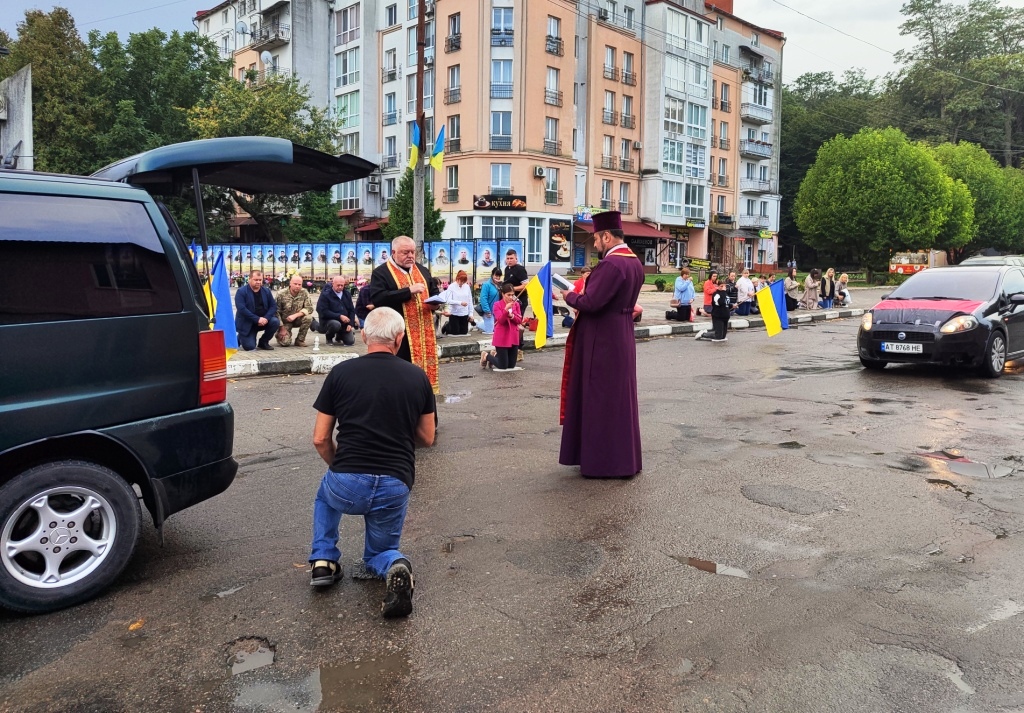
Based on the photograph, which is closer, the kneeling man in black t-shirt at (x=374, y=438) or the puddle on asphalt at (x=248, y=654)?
the puddle on asphalt at (x=248, y=654)

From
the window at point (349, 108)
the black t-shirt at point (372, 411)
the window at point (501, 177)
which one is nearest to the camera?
the black t-shirt at point (372, 411)

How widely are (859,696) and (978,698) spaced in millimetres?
442

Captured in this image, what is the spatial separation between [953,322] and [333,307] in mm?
10840

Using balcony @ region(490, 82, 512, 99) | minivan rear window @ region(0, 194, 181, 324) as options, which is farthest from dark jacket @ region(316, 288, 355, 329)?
balcony @ region(490, 82, 512, 99)

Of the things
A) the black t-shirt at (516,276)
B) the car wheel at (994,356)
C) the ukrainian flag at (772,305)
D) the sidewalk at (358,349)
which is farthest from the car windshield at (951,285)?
the black t-shirt at (516,276)

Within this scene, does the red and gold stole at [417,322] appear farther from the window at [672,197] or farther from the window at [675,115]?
the window at [675,115]

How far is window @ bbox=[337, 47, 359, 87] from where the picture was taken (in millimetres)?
53312

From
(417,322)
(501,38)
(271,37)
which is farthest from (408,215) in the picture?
(417,322)

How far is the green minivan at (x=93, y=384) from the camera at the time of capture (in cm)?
367

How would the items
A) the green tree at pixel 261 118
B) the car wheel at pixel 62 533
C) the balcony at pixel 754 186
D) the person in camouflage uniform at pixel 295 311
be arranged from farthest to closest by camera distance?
the balcony at pixel 754 186
the green tree at pixel 261 118
the person in camouflage uniform at pixel 295 311
the car wheel at pixel 62 533

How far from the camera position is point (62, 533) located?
381 cm

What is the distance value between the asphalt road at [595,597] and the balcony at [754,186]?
58.0m

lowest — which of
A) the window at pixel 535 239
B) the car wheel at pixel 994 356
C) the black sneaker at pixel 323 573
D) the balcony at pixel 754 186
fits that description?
the black sneaker at pixel 323 573

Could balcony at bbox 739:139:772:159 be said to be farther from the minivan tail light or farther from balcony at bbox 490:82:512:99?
the minivan tail light
